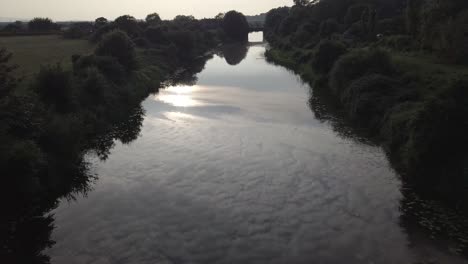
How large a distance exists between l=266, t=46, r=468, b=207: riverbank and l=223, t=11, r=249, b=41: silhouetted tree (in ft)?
394

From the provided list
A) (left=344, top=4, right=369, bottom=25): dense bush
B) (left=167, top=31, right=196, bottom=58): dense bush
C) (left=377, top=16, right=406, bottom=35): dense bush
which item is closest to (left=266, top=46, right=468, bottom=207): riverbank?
(left=377, top=16, right=406, bottom=35): dense bush

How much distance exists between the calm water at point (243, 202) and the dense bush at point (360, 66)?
909 cm

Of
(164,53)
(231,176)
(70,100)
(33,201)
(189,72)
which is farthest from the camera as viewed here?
(164,53)

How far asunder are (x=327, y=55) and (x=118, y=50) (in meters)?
29.9

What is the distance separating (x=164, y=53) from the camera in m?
92.6

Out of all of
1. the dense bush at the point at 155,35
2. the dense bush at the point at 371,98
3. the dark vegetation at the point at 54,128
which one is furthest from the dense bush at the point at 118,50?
the dense bush at the point at 155,35

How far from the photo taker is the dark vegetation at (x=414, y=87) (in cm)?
2539

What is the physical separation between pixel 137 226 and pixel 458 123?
63.5 ft

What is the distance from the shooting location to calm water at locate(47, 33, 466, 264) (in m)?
20.2

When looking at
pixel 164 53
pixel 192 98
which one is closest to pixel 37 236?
pixel 192 98

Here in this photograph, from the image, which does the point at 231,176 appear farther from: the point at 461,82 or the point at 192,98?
the point at 192,98

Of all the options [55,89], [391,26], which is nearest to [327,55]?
[391,26]

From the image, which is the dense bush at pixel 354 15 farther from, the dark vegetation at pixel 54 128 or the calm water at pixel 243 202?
the calm water at pixel 243 202

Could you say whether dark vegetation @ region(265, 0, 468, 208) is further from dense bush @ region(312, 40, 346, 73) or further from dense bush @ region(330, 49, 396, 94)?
dense bush @ region(330, 49, 396, 94)
